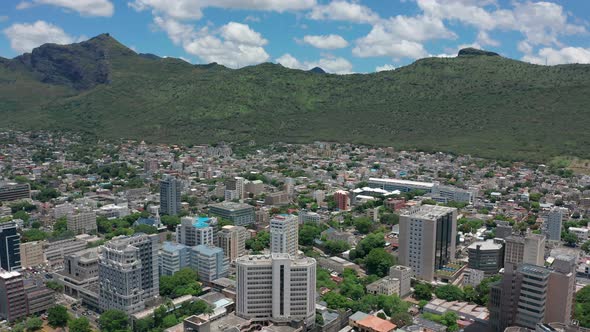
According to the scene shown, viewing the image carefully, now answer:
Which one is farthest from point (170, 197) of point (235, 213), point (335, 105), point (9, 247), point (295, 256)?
point (335, 105)

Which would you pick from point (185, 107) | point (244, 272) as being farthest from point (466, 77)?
point (244, 272)

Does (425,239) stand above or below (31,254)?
above

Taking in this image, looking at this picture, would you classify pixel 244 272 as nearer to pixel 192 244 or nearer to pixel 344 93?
pixel 192 244

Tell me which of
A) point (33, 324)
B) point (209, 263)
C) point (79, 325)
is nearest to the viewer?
point (79, 325)

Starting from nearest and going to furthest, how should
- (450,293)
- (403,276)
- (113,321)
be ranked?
1. (113,321)
2. (450,293)
3. (403,276)

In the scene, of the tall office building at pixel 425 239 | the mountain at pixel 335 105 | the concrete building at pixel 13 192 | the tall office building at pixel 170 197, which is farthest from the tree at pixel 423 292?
the mountain at pixel 335 105

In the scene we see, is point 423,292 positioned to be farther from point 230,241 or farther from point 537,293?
point 230,241
